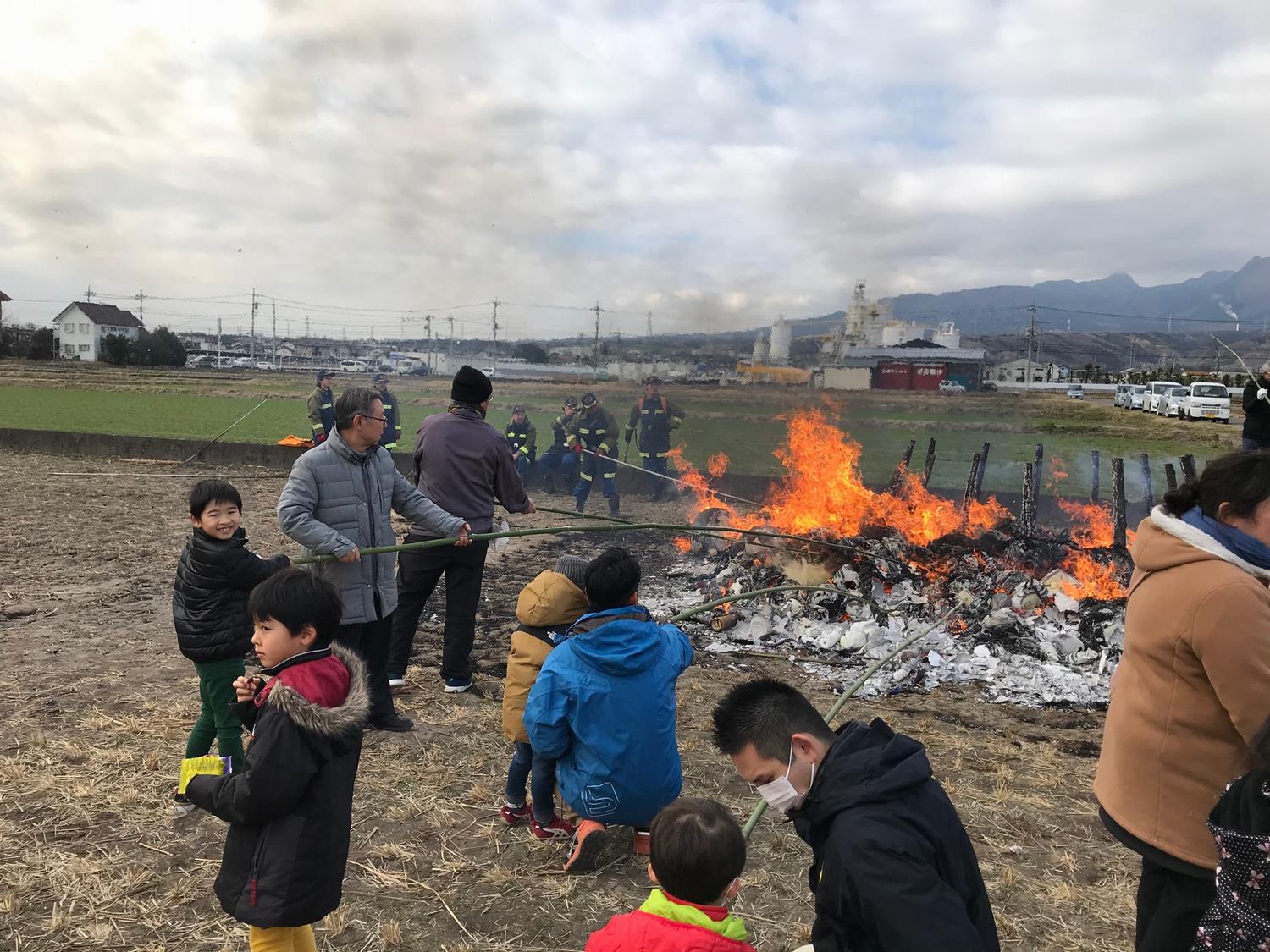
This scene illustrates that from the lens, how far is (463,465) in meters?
5.86

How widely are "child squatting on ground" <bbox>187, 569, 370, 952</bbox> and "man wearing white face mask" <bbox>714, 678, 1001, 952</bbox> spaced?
1237 mm

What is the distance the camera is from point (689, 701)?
6.04 m

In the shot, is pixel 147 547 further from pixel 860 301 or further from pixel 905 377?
pixel 905 377

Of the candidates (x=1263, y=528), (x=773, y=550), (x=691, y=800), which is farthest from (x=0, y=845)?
(x=773, y=550)

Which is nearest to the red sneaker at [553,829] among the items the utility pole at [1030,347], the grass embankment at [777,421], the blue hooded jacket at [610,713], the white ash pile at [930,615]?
the blue hooded jacket at [610,713]

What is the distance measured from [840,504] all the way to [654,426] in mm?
5672

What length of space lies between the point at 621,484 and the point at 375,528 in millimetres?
11950

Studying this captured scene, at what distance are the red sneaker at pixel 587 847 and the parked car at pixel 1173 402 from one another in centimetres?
2948

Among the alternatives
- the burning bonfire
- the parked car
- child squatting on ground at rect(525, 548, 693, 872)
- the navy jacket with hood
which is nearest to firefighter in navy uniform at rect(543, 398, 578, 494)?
the burning bonfire

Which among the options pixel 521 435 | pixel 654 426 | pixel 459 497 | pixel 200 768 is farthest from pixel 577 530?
pixel 521 435

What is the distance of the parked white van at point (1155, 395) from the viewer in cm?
2839

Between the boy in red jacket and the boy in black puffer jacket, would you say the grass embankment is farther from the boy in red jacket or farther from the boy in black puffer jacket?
the boy in red jacket

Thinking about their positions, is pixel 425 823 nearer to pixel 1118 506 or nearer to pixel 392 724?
pixel 392 724

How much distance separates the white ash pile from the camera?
267 inches
